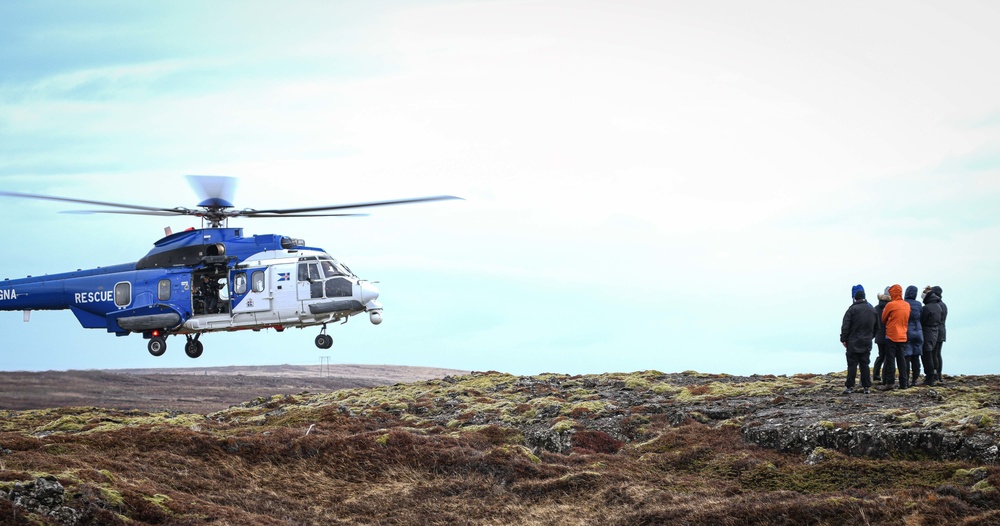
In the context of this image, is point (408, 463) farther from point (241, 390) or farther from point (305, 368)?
point (305, 368)

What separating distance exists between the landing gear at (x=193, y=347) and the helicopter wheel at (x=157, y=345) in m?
0.83

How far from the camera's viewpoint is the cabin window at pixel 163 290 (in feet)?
111

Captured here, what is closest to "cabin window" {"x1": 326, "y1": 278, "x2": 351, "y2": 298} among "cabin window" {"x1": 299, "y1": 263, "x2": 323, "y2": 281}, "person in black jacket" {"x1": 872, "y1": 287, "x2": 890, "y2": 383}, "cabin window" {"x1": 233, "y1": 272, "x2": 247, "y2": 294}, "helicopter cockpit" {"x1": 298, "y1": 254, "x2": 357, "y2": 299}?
"helicopter cockpit" {"x1": 298, "y1": 254, "x2": 357, "y2": 299}

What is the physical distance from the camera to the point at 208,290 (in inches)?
1316

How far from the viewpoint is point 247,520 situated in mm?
18734

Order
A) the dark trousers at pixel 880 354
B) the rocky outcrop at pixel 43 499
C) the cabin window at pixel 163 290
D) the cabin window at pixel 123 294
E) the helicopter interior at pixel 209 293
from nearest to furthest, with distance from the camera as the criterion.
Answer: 1. the rocky outcrop at pixel 43 499
2. the dark trousers at pixel 880 354
3. the helicopter interior at pixel 209 293
4. the cabin window at pixel 163 290
5. the cabin window at pixel 123 294

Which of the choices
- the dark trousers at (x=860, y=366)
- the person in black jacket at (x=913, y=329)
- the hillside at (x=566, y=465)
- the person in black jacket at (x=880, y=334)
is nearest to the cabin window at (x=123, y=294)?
the hillside at (x=566, y=465)

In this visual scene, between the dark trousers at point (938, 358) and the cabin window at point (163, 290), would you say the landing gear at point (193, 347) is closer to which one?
the cabin window at point (163, 290)

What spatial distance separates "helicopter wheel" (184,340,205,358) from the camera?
114 ft

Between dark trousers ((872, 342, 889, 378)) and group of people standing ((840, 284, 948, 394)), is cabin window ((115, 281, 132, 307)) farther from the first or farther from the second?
dark trousers ((872, 342, 889, 378))

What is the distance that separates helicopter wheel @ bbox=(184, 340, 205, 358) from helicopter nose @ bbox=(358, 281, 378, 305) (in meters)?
7.32

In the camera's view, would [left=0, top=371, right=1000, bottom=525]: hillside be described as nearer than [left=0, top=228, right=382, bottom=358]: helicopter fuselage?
Yes

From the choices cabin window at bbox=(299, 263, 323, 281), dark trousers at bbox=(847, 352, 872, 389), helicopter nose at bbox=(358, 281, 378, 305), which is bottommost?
dark trousers at bbox=(847, 352, 872, 389)

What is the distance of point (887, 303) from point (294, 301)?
65.5 feet
